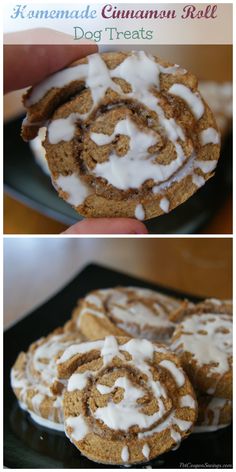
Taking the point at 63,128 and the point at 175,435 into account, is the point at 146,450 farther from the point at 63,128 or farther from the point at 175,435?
the point at 63,128

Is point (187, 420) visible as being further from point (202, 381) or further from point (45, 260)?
Result: point (45, 260)

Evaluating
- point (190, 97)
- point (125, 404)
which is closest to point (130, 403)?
point (125, 404)

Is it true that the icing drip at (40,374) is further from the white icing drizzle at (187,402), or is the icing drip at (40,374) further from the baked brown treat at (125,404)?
the white icing drizzle at (187,402)

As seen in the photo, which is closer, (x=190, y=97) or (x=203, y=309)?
(x=190, y=97)

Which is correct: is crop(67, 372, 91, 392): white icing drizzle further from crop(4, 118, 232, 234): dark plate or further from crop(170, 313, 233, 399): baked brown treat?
crop(4, 118, 232, 234): dark plate

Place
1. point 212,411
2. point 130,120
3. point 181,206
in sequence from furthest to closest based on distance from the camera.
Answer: point 181,206 < point 212,411 < point 130,120

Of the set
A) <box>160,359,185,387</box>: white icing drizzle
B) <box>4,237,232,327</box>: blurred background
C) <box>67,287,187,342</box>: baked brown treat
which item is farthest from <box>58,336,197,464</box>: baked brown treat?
<box>4,237,232,327</box>: blurred background
